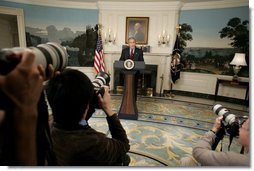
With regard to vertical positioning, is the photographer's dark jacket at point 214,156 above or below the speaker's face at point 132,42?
below

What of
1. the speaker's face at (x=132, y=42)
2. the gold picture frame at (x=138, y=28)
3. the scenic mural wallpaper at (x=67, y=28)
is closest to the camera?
the scenic mural wallpaper at (x=67, y=28)

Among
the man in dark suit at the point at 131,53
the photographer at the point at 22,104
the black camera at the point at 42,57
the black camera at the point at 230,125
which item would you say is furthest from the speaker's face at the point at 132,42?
the photographer at the point at 22,104

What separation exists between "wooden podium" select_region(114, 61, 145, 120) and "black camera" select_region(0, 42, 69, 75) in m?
1.81

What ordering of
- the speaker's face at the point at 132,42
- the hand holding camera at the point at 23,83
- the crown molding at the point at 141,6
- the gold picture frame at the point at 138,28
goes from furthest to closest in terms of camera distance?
the gold picture frame at the point at 138,28, the speaker's face at the point at 132,42, the crown molding at the point at 141,6, the hand holding camera at the point at 23,83

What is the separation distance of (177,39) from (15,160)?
3484 millimetres

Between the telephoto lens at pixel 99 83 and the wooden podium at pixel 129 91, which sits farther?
the wooden podium at pixel 129 91

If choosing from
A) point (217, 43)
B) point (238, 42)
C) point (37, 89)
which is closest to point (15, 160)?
point (37, 89)

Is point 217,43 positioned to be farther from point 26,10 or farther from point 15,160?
point 15,160

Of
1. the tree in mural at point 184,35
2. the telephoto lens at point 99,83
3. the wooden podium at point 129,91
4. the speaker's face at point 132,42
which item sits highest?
the tree in mural at point 184,35

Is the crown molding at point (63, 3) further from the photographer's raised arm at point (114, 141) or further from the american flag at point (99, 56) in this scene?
the photographer's raised arm at point (114, 141)

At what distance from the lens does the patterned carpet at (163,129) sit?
5.49 ft

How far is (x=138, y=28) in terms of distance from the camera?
3.13 metres

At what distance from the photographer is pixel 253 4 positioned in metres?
0.96

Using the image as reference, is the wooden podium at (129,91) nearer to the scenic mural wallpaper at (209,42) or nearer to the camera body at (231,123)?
the camera body at (231,123)
